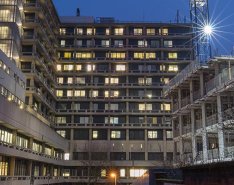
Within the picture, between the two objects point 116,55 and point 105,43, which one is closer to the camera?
point 116,55

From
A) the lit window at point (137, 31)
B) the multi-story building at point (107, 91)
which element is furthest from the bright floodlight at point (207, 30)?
the lit window at point (137, 31)

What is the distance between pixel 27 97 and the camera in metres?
82.2

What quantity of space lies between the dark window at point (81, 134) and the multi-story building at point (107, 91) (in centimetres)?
30

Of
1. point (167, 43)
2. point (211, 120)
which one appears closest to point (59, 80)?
point (167, 43)

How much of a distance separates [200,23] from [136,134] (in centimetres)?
4799

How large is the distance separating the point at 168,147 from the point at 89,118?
81.2 feet

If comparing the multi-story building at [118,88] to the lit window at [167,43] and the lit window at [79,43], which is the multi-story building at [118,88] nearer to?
the lit window at [167,43]

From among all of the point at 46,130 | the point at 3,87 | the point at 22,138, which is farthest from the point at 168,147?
the point at 3,87

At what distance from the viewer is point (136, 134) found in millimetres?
109375

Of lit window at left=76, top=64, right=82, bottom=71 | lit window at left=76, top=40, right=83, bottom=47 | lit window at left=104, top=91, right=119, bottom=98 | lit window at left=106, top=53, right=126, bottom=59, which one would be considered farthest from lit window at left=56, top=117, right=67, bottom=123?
lit window at left=106, top=53, right=126, bottom=59

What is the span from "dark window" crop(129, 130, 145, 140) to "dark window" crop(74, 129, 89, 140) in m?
13.0

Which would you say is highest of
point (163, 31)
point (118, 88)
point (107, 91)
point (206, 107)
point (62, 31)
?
point (62, 31)

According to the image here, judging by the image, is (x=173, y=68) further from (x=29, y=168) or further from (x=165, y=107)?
(x=29, y=168)

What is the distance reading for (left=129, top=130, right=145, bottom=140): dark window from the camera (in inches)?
4294
